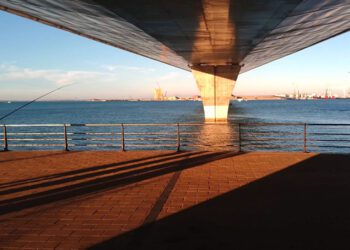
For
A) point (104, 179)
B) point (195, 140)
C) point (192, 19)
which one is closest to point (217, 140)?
point (195, 140)

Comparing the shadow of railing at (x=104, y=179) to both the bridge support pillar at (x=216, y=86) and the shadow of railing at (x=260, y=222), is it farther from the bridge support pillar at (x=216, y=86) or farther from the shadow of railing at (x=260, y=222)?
the bridge support pillar at (x=216, y=86)

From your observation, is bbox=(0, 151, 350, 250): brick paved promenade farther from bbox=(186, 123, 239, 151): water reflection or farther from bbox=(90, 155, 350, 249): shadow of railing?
bbox=(186, 123, 239, 151): water reflection

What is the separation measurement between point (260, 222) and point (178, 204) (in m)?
1.60

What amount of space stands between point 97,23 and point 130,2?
482 cm

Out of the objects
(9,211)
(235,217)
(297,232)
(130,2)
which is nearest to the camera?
(297,232)

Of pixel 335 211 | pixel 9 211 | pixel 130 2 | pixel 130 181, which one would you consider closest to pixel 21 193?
pixel 9 211

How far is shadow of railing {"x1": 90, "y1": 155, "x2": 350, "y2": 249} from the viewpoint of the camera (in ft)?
14.3

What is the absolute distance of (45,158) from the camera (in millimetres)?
10836

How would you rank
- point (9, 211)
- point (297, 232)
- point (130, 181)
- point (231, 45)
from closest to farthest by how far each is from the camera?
point (297, 232) → point (9, 211) → point (130, 181) → point (231, 45)

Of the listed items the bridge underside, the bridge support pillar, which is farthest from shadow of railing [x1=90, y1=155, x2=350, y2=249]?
the bridge support pillar

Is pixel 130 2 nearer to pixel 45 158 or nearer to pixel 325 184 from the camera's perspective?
pixel 45 158

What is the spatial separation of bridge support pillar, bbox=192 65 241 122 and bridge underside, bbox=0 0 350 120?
13.8 metres

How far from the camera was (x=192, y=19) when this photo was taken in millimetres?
14375

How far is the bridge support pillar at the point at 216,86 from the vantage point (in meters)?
36.4
